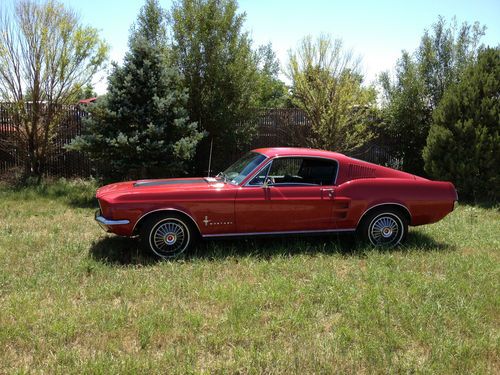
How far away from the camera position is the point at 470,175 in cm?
1027

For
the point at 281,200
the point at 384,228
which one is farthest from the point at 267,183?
the point at 384,228

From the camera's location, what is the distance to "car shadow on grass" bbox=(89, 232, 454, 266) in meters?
5.74

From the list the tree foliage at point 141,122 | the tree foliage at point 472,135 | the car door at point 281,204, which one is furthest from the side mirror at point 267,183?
the tree foliage at point 472,135

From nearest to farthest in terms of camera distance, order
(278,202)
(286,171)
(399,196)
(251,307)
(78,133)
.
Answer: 1. (251,307)
2. (278,202)
3. (399,196)
4. (286,171)
5. (78,133)

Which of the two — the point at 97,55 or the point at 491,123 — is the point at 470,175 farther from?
the point at 97,55

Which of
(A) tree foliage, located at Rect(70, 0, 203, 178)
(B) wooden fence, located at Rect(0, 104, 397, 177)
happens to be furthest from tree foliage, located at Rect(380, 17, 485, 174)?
(A) tree foliage, located at Rect(70, 0, 203, 178)

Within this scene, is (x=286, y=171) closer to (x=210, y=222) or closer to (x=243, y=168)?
(x=243, y=168)

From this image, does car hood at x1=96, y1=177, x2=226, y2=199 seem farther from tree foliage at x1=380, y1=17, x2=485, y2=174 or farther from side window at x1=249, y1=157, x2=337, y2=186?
tree foliage at x1=380, y1=17, x2=485, y2=174

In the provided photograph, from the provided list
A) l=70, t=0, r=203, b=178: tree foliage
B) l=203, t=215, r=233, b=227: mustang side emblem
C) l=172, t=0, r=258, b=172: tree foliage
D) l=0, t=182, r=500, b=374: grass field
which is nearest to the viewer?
l=0, t=182, r=500, b=374: grass field

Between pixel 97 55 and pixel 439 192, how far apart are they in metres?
8.99

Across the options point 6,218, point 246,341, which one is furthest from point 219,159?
point 246,341

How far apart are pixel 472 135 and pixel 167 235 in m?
7.67

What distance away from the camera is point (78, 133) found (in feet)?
40.7

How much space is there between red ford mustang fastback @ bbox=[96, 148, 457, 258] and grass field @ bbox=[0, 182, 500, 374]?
34cm
